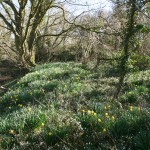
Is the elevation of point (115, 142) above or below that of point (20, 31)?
below

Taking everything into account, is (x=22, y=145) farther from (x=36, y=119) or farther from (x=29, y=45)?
(x=29, y=45)

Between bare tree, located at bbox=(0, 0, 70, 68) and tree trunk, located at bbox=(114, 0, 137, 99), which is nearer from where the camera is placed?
tree trunk, located at bbox=(114, 0, 137, 99)

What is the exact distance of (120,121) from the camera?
5086 mm

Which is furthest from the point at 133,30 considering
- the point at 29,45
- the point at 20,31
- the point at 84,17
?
the point at 84,17

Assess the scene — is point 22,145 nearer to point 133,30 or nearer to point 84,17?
point 133,30

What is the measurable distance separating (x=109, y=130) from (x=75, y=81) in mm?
7307

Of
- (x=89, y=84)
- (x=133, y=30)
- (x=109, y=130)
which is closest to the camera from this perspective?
(x=109, y=130)

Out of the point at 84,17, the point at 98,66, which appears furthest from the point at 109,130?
the point at 84,17

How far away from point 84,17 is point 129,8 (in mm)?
16927

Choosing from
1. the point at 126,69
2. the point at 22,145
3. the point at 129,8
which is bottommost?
the point at 22,145

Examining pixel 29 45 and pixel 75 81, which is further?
pixel 29 45

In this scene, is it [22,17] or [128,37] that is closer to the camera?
[128,37]

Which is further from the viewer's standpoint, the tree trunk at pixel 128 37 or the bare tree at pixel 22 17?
the bare tree at pixel 22 17

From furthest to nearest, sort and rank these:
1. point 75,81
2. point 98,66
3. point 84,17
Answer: point 84,17, point 98,66, point 75,81
